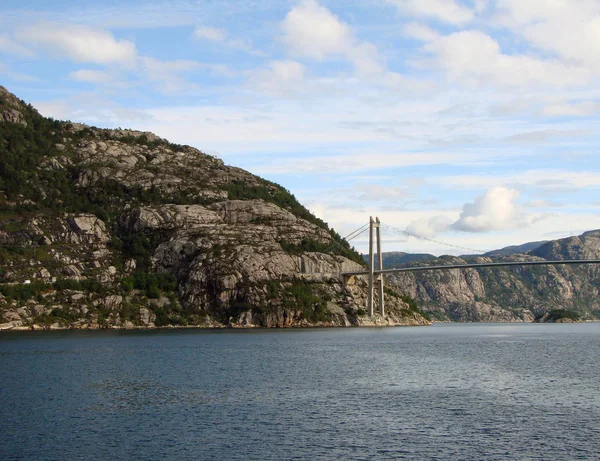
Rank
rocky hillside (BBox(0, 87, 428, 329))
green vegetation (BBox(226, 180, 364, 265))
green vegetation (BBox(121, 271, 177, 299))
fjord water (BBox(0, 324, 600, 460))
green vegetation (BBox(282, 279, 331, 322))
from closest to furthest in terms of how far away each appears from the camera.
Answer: fjord water (BBox(0, 324, 600, 460)) < rocky hillside (BBox(0, 87, 428, 329)) < green vegetation (BBox(121, 271, 177, 299)) < green vegetation (BBox(282, 279, 331, 322)) < green vegetation (BBox(226, 180, 364, 265))

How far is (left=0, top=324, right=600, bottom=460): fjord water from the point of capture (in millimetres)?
35344

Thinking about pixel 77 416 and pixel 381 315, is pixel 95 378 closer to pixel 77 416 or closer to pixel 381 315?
pixel 77 416

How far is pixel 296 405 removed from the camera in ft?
154

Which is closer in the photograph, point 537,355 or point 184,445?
point 184,445

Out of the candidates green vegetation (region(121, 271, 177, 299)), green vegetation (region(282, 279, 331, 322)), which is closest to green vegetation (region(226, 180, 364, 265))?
green vegetation (region(282, 279, 331, 322))

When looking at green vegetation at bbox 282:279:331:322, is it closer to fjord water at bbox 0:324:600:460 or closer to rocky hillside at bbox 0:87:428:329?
rocky hillside at bbox 0:87:428:329

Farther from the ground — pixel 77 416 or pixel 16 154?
pixel 16 154

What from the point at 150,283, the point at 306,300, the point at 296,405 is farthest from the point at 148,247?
the point at 296,405

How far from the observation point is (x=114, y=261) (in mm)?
145625

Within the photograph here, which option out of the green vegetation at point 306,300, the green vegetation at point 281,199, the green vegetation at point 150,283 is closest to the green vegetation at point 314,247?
the green vegetation at point 281,199

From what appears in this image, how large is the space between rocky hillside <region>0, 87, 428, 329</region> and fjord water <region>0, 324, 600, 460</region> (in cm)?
5077

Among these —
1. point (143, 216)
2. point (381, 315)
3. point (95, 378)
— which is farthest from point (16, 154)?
point (95, 378)

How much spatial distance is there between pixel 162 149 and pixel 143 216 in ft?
132

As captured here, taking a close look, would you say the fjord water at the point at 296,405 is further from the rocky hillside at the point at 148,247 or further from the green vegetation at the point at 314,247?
the green vegetation at the point at 314,247
